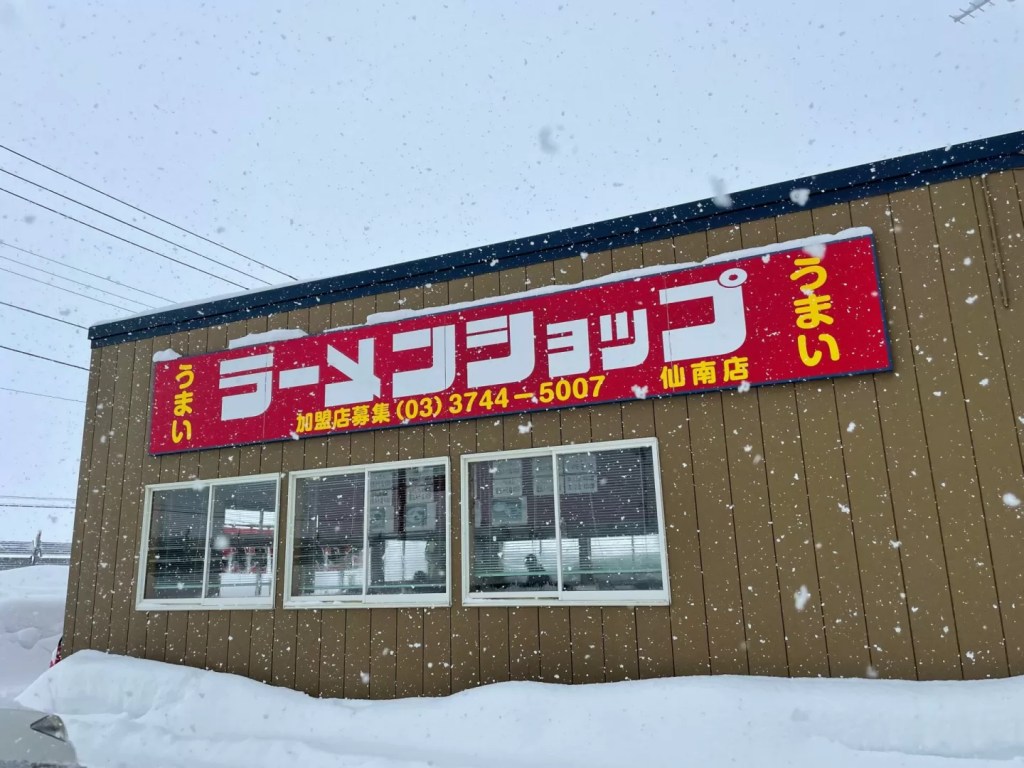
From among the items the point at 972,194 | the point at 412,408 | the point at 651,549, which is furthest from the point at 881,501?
the point at 412,408

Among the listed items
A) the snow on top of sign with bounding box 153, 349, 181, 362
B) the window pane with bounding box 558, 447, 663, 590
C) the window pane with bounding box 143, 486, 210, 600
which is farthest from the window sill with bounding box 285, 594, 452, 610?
the snow on top of sign with bounding box 153, 349, 181, 362

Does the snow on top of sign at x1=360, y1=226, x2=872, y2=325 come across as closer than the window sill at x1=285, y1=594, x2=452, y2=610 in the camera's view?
Yes

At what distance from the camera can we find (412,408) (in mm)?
8383

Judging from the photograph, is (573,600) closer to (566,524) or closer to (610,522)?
(566,524)

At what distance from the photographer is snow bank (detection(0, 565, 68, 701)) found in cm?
1073

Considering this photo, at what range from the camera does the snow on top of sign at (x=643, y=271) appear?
6844 millimetres

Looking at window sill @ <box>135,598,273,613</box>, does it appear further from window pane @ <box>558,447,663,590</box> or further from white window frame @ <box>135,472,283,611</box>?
window pane @ <box>558,447,663,590</box>

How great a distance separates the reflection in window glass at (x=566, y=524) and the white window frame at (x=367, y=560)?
0.29 meters

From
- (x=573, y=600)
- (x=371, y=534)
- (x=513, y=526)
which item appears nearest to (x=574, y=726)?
(x=573, y=600)

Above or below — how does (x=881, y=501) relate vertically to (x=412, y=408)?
below

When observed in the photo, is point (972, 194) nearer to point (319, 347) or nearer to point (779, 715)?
point (779, 715)

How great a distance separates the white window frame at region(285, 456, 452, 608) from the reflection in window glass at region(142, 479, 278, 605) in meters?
0.28

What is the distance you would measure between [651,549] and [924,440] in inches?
105

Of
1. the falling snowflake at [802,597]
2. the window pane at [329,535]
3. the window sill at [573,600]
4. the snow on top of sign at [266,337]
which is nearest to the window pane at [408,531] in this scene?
the window pane at [329,535]
